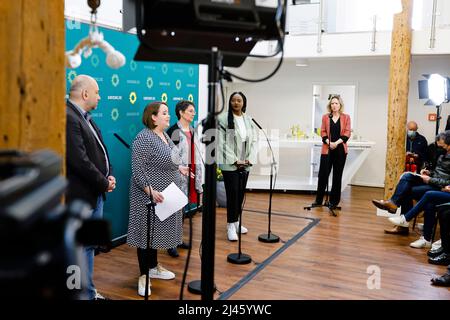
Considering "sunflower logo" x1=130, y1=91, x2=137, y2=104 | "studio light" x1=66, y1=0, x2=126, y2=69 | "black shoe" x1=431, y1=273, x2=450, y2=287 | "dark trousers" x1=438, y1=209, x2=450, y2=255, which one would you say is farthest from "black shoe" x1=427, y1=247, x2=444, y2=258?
"studio light" x1=66, y1=0, x2=126, y2=69

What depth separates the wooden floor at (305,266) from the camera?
328 cm

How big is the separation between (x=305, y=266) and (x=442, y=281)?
107cm

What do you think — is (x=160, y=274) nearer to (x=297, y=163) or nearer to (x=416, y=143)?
(x=297, y=163)

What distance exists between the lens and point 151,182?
133 inches

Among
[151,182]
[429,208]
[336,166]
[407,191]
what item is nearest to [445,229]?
Answer: [429,208]

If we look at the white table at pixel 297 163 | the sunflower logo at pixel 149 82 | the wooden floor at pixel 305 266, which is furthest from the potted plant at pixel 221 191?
the sunflower logo at pixel 149 82

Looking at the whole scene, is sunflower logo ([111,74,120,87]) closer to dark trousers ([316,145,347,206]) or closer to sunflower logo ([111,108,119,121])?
sunflower logo ([111,108,119,121])

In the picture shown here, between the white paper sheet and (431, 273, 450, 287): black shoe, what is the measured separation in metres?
2.06

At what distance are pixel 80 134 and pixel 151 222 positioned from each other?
105 cm

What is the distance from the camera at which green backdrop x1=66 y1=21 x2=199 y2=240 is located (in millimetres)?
3895

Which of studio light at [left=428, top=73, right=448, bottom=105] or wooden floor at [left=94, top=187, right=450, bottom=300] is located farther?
studio light at [left=428, top=73, right=448, bottom=105]

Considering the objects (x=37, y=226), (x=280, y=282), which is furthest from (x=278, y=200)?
(x=37, y=226)

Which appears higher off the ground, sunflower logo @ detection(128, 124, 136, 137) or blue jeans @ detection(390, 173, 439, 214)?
sunflower logo @ detection(128, 124, 136, 137)

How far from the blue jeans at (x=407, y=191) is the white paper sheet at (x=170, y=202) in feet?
9.21
